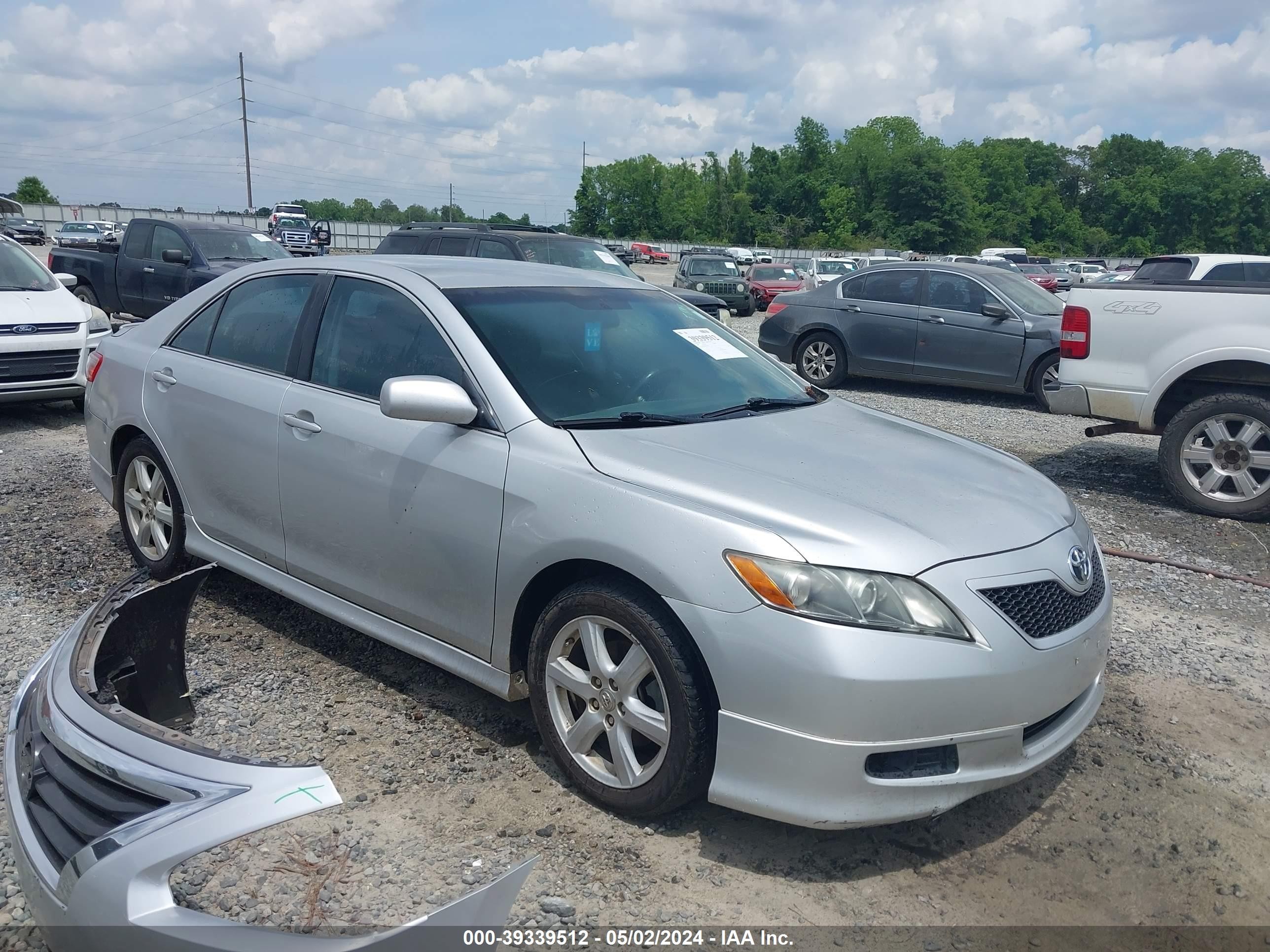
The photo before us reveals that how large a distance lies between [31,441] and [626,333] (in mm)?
6524

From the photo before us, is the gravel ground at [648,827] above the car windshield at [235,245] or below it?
below

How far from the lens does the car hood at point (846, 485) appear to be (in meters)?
2.79

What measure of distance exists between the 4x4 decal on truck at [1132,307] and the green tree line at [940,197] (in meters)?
90.9

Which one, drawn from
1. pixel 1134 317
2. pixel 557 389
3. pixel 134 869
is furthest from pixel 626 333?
pixel 1134 317

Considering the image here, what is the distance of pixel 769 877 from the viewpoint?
2854mm

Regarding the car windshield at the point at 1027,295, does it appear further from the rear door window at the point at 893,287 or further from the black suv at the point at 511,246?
the black suv at the point at 511,246

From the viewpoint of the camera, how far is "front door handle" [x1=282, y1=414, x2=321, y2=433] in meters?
3.84

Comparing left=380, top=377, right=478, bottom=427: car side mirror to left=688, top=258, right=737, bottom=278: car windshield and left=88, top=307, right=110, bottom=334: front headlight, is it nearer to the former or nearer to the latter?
left=88, top=307, right=110, bottom=334: front headlight

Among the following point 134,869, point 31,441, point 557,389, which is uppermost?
point 557,389

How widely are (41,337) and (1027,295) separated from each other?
33.5 feet

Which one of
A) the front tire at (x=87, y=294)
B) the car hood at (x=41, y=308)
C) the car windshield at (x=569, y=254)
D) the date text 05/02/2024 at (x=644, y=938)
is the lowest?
the date text 05/02/2024 at (x=644, y=938)

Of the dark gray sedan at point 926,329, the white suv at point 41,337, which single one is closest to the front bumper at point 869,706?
the white suv at point 41,337

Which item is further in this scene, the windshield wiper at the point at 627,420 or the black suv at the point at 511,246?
the black suv at the point at 511,246

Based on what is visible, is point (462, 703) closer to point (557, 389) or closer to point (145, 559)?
point (557, 389)
